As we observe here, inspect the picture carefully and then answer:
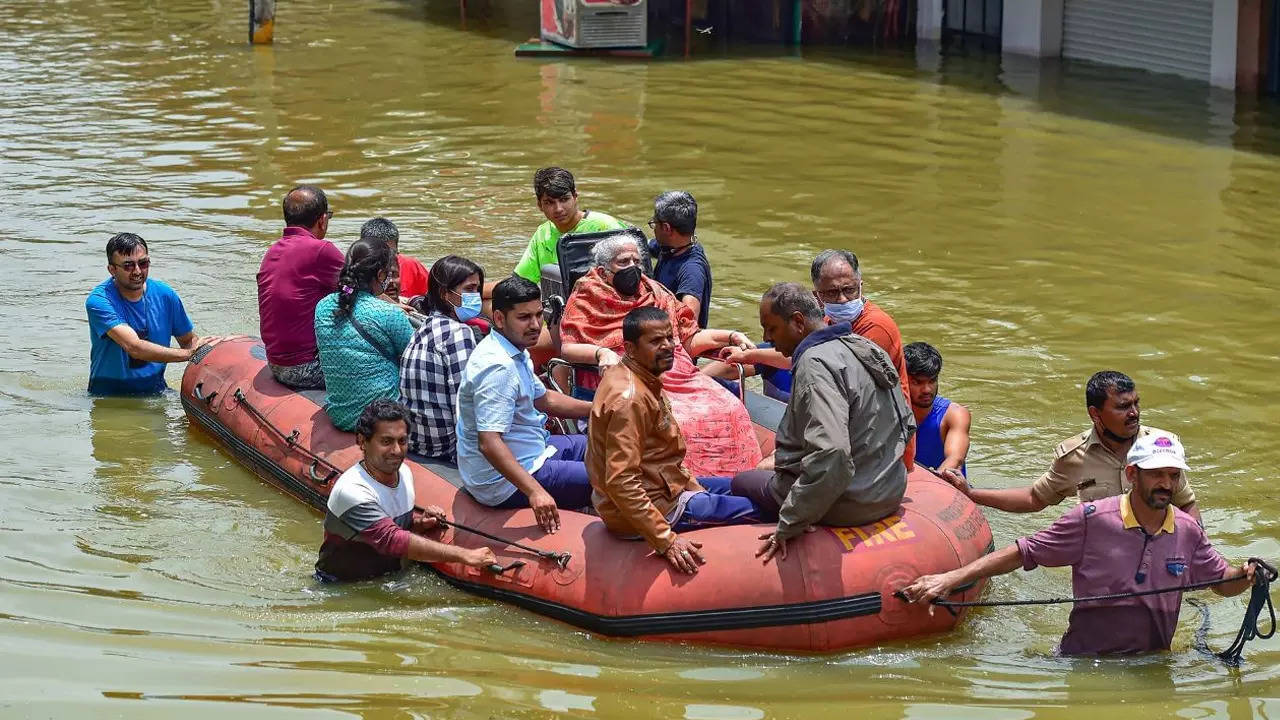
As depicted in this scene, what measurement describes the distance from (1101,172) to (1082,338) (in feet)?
16.7

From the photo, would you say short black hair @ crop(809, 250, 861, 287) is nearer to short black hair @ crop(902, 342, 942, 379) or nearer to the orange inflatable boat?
short black hair @ crop(902, 342, 942, 379)

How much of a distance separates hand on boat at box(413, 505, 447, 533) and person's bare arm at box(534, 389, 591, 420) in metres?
0.67

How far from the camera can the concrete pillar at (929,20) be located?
23969 millimetres

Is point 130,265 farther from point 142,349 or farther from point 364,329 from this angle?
point 364,329

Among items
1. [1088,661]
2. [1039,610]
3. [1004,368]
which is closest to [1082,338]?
[1004,368]

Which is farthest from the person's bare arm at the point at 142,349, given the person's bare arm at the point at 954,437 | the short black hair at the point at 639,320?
the person's bare arm at the point at 954,437

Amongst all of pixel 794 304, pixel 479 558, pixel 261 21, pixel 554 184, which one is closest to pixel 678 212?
pixel 554 184

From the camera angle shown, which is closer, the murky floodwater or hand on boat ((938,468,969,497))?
the murky floodwater

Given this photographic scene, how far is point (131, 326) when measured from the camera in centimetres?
962

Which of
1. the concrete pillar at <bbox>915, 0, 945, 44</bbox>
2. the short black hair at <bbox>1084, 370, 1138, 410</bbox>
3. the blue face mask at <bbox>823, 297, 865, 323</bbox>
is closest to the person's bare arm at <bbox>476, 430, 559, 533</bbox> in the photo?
the blue face mask at <bbox>823, 297, 865, 323</bbox>

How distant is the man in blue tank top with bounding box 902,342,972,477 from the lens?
740 centimetres

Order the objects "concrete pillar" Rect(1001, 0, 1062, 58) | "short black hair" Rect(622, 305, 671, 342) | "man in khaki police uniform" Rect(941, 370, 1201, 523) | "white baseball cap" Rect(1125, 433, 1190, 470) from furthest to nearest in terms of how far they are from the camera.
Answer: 1. "concrete pillar" Rect(1001, 0, 1062, 58)
2. "man in khaki police uniform" Rect(941, 370, 1201, 523)
3. "short black hair" Rect(622, 305, 671, 342)
4. "white baseball cap" Rect(1125, 433, 1190, 470)

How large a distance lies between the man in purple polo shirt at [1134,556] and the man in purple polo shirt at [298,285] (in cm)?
424

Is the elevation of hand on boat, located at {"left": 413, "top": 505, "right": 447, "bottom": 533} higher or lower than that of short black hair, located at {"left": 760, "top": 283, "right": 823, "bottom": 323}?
lower
